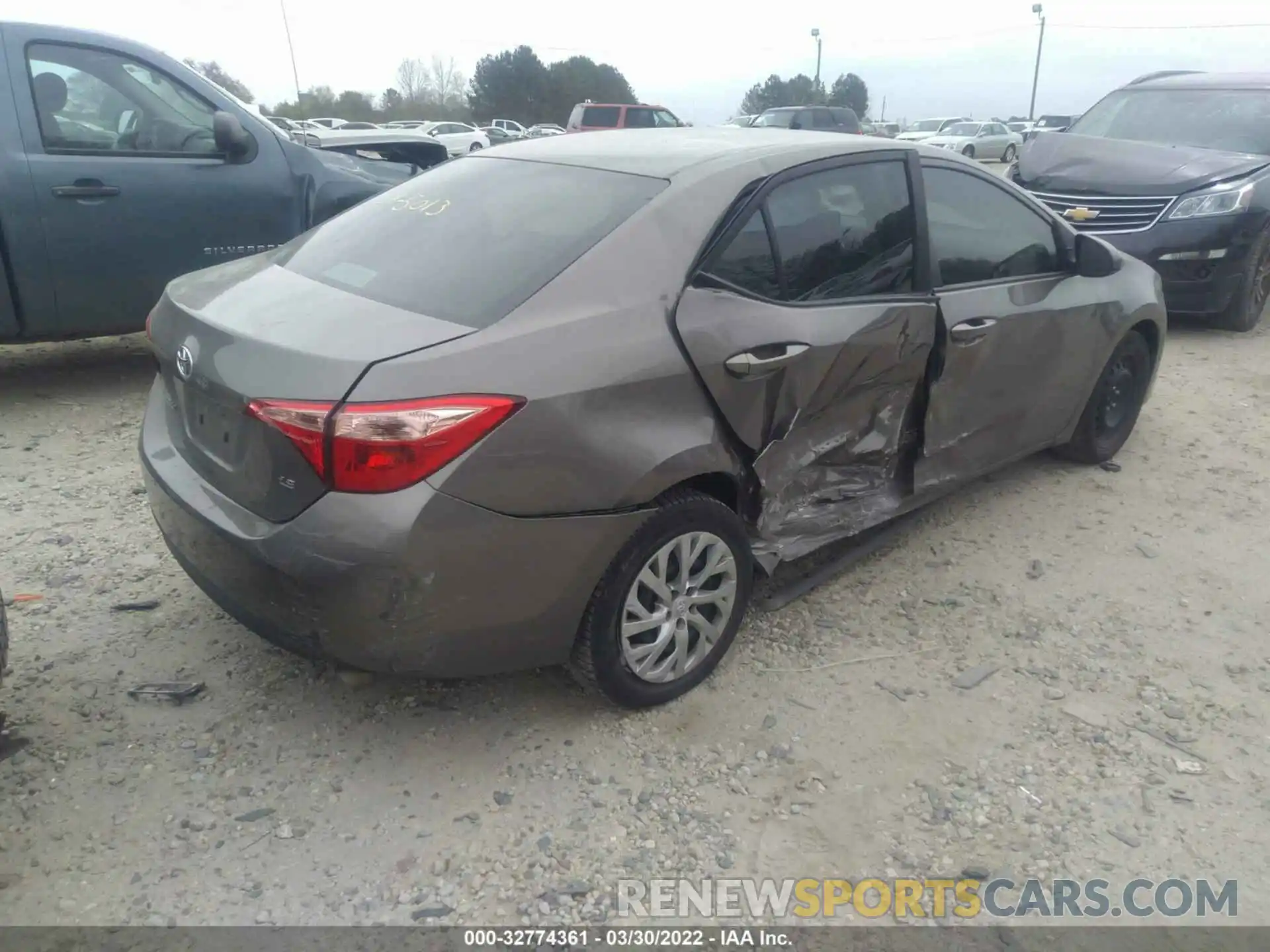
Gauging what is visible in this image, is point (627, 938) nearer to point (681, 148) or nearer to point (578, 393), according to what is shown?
point (578, 393)

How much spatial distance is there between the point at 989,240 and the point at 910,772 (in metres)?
2.12

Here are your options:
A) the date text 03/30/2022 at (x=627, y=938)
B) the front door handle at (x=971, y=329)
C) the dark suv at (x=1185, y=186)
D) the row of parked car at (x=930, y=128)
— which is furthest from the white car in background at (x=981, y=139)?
the date text 03/30/2022 at (x=627, y=938)

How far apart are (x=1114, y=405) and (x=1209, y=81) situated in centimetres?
527

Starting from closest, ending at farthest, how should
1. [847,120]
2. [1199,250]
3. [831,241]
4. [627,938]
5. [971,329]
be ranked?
[627,938]
[831,241]
[971,329]
[1199,250]
[847,120]

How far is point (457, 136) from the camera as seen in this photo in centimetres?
3234

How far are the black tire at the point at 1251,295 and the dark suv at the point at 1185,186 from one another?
0.01 meters

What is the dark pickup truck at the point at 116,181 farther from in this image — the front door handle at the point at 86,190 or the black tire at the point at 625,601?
the black tire at the point at 625,601

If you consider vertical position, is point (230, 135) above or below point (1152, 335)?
above

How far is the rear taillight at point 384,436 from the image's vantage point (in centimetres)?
224

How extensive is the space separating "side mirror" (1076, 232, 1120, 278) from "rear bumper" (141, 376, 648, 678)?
8.53 feet

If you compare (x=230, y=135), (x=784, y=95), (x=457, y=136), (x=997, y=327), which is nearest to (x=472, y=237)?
(x=997, y=327)

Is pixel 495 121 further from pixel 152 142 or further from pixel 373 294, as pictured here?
pixel 373 294

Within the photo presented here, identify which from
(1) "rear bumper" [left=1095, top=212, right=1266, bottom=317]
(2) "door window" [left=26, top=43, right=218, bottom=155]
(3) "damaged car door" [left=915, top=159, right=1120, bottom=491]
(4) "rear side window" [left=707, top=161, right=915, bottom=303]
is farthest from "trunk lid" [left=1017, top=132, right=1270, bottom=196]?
(2) "door window" [left=26, top=43, right=218, bottom=155]

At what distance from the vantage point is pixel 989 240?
12.5 ft
